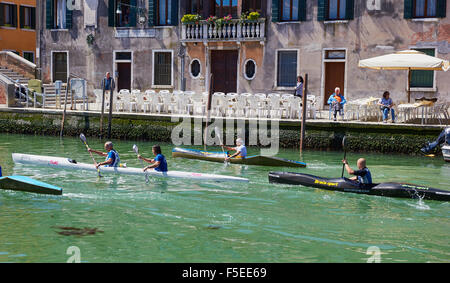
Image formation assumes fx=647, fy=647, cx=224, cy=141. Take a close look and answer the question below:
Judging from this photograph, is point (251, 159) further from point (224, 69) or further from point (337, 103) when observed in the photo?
point (224, 69)

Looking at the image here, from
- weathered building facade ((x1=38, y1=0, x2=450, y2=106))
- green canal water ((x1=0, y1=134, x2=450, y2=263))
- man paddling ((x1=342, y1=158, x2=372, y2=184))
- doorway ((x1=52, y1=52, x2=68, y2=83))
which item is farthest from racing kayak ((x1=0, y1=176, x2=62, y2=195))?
doorway ((x1=52, y1=52, x2=68, y2=83))

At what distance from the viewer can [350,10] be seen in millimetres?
25922

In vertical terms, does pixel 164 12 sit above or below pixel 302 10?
above

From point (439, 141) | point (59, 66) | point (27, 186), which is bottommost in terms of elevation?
point (27, 186)

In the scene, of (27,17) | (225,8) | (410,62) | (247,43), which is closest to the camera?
(410,62)

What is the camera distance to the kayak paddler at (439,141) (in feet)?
64.7

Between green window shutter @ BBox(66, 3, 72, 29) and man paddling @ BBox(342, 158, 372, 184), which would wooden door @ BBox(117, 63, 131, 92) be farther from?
man paddling @ BBox(342, 158, 372, 184)

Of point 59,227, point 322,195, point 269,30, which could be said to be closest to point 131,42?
point 269,30

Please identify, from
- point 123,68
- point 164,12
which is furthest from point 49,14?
point 164,12

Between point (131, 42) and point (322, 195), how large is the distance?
720 inches

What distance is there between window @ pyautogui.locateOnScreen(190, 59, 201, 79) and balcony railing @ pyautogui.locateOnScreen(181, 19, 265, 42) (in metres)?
1.03

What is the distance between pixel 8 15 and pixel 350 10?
21.3m

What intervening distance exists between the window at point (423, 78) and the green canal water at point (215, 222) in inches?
320
